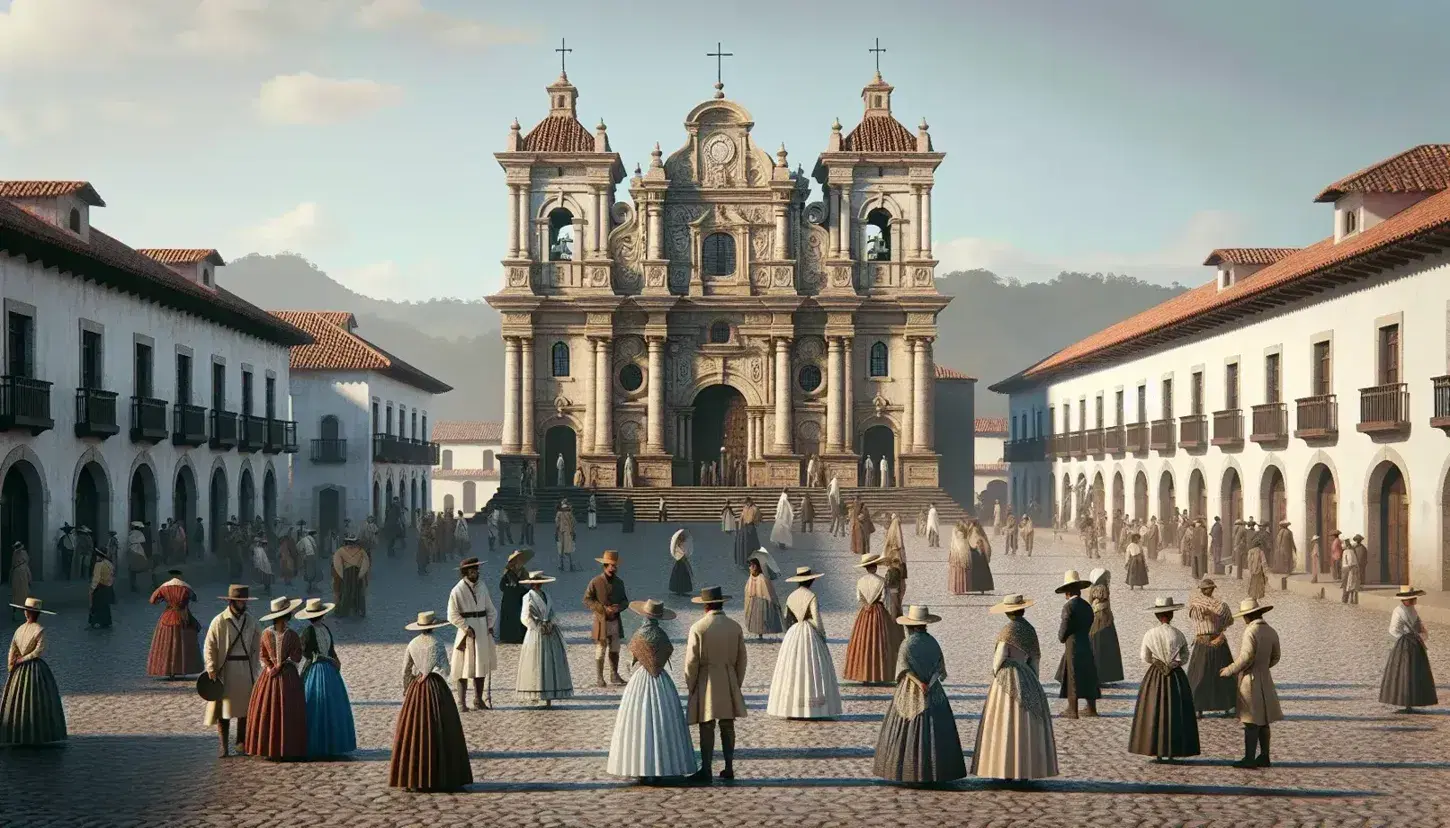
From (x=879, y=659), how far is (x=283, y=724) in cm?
672

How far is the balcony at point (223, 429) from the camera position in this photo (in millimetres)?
37594

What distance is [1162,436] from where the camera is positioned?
42719 millimetres

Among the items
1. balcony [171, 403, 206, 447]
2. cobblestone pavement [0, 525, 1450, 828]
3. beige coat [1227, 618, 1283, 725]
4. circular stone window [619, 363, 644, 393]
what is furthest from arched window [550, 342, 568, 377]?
beige coat [1227, 618, 1283, 725]

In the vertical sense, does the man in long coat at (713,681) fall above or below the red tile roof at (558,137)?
below

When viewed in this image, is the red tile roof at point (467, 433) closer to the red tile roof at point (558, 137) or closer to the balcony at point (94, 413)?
the red tile roof at point (558, 137)

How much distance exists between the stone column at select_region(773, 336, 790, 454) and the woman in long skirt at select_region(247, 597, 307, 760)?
45.1 m

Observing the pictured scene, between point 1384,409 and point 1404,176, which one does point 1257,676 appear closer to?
point 1384,409

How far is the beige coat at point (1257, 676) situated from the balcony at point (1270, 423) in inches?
868

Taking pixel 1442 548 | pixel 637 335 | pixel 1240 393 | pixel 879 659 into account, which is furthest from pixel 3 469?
pixel 637 335

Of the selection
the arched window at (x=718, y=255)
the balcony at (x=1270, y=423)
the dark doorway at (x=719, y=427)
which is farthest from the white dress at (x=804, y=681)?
the arched window at (x=718, y=255)

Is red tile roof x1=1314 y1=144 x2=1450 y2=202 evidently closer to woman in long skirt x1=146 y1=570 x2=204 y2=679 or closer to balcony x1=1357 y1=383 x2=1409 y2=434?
balcony x1=1357 y1=383 x2=1409 y2=434

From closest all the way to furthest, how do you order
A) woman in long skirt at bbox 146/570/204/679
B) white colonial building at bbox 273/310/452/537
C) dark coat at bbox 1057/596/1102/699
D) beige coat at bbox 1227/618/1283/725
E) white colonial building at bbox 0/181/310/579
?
beige coat at bbox 1227/618/1283/725
dark coat at bbox 1057/596/1102/699
woman in long skirt at bbox 146/570/204/679
white colonial building at bbox 0/181/310/579
white colonial building at bbox 273/310/452/537

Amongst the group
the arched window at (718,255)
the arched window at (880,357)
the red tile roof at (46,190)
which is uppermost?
the arched window at (718,255)

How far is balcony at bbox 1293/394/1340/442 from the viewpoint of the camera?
101 ft
